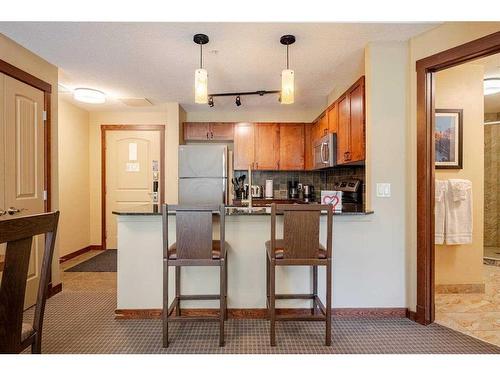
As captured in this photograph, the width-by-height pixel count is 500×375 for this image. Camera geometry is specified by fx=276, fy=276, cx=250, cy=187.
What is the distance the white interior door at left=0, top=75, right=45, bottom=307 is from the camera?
2.34 meters

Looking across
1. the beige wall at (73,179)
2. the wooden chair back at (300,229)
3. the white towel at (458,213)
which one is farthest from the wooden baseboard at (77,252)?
the white towel at (458,213)

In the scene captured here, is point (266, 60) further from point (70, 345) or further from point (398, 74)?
point (70, 345)

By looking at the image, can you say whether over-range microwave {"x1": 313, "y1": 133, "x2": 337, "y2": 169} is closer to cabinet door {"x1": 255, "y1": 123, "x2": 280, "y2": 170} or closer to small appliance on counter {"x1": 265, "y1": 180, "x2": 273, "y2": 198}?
cabinet door {"x1": 255, "y1": 123, "x2": 280, "y2": 170}

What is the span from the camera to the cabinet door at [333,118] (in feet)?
10.7

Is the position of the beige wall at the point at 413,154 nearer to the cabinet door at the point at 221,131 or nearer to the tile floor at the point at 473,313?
the tile floor at the point at 473,313

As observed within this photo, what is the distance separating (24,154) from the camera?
8.31 feet

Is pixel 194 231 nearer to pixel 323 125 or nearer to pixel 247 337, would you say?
pixel 247 337

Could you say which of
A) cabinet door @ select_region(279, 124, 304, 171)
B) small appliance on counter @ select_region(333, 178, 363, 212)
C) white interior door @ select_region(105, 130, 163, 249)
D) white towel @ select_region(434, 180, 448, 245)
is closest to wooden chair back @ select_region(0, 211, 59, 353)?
small appliance on counter @ select_region(333, 178, 363, 212)

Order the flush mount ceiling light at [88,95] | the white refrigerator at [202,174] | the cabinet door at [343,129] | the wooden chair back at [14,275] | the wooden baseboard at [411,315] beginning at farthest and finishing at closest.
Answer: the white refrigerator at [202,174], the flush mount ceiling light at [88,95], the cabinet door at [343,129], the wooden baseboard at [411,315], the wooden chair back at [14,275]

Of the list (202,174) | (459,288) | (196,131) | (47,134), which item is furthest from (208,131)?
(459,288)

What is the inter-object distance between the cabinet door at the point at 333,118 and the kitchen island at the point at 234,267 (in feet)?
4.47

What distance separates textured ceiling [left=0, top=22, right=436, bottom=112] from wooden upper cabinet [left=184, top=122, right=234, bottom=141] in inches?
34.5

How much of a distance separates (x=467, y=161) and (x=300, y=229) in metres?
2.23
